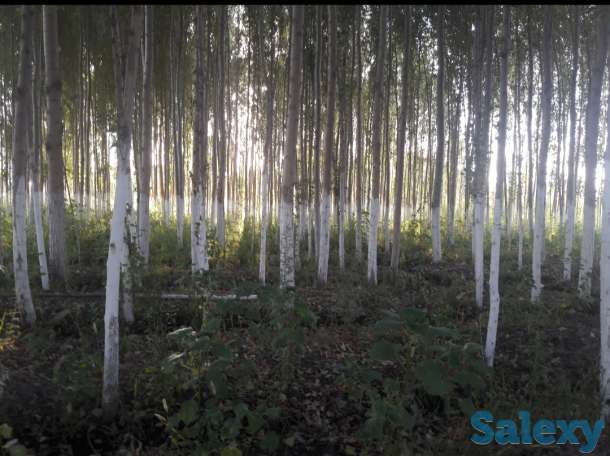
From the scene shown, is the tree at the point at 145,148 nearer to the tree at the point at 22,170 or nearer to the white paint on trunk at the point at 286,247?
the tree at the point at 22,170

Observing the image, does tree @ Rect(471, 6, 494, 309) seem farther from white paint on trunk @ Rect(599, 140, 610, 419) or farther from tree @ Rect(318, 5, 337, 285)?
tree @ Rect(318, 5, 337, 285)

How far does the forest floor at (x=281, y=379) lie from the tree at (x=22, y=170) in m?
0.41

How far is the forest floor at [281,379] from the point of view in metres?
3.30

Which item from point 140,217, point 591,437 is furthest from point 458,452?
point 140,217

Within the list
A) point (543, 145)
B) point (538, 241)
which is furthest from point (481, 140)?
point (538, 241)

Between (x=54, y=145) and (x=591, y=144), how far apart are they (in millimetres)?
9207

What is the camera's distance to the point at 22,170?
16.4ft

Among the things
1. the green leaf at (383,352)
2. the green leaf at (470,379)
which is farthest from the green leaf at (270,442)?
the green leaf at (470,379)

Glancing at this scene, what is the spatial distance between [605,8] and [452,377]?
694 centimetres

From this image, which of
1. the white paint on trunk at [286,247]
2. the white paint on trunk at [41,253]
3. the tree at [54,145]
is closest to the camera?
the white paint on trunk at [286,247]

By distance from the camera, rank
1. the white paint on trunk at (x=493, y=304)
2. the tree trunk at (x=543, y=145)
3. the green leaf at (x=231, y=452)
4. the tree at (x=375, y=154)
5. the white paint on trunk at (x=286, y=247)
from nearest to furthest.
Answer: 1. the green leaf at (x=231, y=452)
2. the white paint on trunk at (x=493, y=304)
3. the white paint on trunk at (x=286, y=247)
4. the tree trunk at (x=543, y=145)
5. the tree at (x=375, y=154)

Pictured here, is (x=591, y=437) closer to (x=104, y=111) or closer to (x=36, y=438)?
(x=36, y=438)

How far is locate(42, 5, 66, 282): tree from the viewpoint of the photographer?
6328 mm

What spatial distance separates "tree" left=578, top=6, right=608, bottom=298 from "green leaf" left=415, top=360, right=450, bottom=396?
17.4 feet
